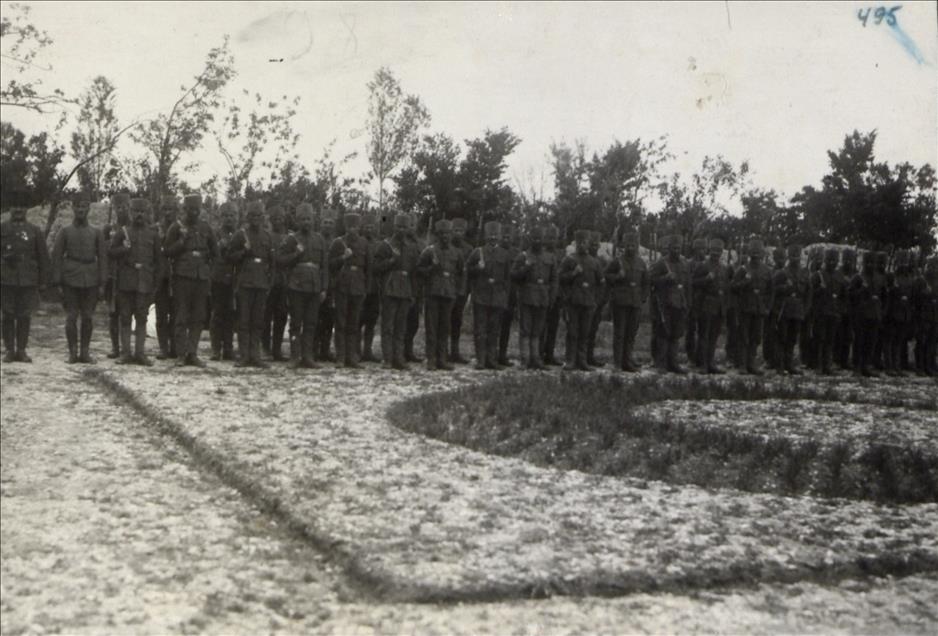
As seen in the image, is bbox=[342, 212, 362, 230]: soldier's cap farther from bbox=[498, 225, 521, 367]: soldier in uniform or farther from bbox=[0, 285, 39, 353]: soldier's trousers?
bbox=[0, 285, 39, 353]: soldier's trousers

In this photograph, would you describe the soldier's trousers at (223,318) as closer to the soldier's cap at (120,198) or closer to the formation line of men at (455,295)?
the formation line of men at (455,295)

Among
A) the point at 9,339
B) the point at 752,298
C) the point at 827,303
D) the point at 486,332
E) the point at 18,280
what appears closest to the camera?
the point at 9,339

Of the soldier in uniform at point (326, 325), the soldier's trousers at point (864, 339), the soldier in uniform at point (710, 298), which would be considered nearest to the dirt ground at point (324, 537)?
the soldier in uniform at point (326, 325)

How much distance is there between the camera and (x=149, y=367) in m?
10.0

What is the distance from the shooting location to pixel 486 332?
41.7 ft

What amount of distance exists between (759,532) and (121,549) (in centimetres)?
312

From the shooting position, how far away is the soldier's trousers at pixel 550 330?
13375 mm

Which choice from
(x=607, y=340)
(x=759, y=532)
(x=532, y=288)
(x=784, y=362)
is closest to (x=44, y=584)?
(x=759, y=532)

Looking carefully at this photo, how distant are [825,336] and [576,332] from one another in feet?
13.4

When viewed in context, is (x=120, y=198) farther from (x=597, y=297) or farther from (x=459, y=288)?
(x=597, y=297)

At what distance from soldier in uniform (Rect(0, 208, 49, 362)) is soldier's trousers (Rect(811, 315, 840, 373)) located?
494 inches

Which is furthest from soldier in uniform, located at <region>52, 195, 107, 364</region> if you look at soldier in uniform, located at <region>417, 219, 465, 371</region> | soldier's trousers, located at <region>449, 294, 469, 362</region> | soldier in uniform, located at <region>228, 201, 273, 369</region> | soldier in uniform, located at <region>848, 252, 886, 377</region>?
soldier in uniform, located at <region>848, 252, 886, 377</region>

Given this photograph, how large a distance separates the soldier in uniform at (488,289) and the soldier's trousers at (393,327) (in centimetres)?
93

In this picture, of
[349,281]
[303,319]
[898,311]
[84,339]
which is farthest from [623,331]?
[84,339]
